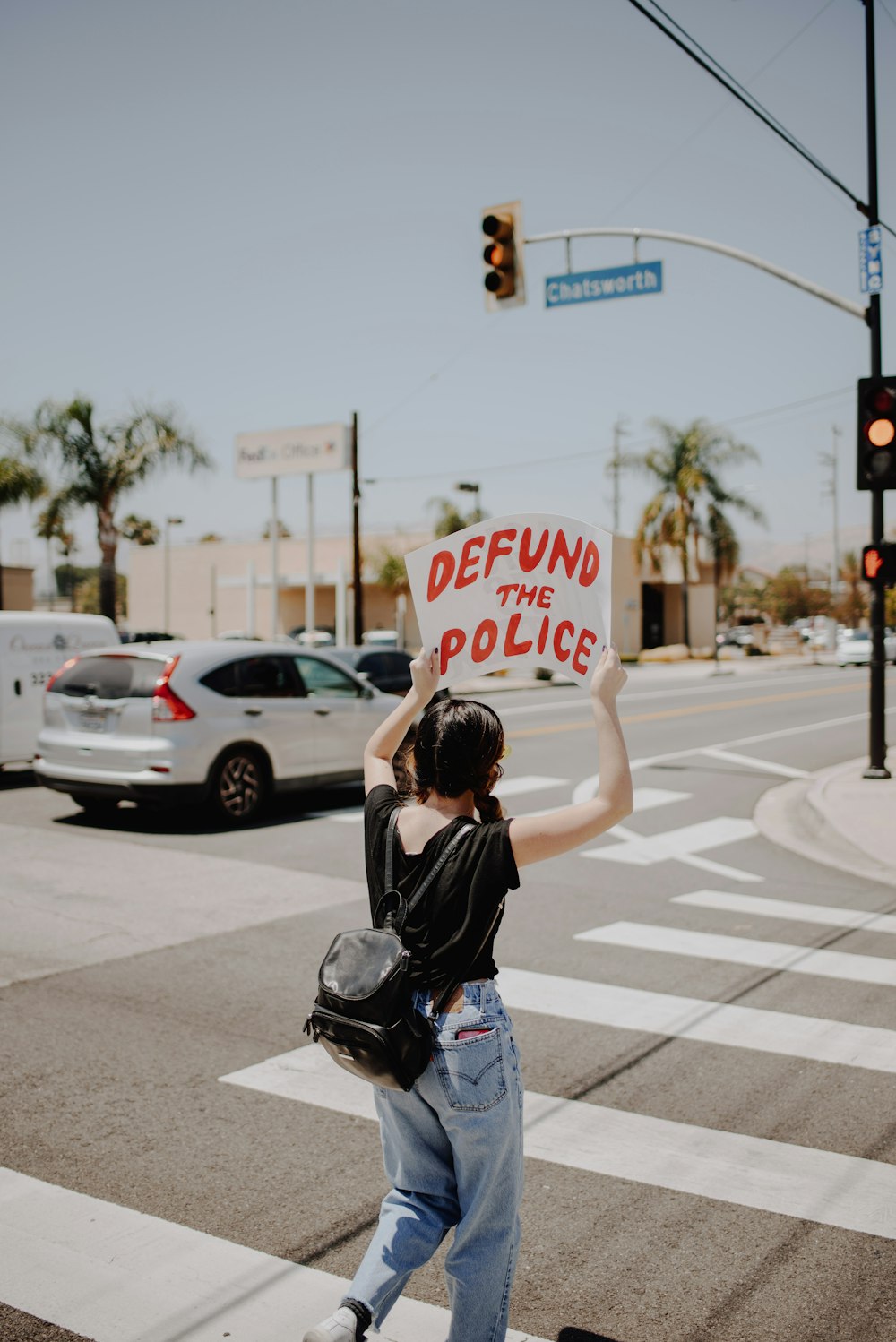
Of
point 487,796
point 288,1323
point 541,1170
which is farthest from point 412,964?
point 541,1170

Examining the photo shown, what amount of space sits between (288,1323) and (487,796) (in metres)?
1.56

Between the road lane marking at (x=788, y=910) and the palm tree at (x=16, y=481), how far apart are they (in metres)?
28.4

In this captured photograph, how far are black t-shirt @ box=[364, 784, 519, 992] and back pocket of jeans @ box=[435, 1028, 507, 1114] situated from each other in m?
0.14

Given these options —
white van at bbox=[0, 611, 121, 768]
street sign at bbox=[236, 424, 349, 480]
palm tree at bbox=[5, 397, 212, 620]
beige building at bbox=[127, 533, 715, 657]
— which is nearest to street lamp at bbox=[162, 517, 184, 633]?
beige building at bbox=[127, 533, 715, 657]

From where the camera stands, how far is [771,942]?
7180mm

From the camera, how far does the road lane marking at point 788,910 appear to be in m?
7.62

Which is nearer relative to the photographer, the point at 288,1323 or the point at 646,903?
the point at 288,1323

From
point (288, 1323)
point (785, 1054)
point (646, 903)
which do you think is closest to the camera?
point (288, 1323)

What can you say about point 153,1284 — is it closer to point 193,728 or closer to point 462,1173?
point 462,1173

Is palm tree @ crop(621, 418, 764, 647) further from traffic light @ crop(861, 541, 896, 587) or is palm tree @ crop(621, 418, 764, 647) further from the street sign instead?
traffic light @ crop(861, 541, 896, 587)

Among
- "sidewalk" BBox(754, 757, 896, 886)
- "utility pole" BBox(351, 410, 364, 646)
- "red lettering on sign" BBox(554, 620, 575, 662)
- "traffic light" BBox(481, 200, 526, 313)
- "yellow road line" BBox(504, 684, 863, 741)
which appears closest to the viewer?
"red lettering on sign" BBox(554, 620, 575, 662)

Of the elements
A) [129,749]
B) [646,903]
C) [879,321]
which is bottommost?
[646,903]

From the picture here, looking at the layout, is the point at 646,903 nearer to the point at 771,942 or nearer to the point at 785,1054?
the point at 771,942

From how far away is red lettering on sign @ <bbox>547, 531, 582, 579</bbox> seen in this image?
3.13 m
